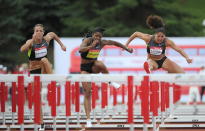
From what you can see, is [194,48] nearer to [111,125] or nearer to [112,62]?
[112,62]

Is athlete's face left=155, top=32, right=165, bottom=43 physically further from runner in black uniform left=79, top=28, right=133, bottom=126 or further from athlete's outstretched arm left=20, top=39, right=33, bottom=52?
athlete's outstretched arm left=20, top=39, right=33, bottom=52

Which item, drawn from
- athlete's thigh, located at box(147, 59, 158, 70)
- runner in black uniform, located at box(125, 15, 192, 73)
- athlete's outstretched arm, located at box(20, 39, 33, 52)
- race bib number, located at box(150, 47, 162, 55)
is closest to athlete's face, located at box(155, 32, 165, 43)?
runner in black uniform, located at box(125, 15, 192, 73)

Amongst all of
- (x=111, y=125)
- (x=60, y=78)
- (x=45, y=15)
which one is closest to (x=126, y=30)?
(x=45, y=15)

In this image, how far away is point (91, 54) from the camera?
49.1 feet

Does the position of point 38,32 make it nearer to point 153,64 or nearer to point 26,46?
point 26,46

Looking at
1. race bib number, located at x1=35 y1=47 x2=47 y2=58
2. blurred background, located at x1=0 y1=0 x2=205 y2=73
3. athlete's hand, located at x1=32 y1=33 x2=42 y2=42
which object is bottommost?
race bib number, located at x1=35 y1=47 x2=47 y2=58

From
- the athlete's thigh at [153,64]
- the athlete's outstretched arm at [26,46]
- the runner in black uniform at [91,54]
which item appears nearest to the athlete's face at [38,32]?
the athlete's outstretched arm at [26,46]

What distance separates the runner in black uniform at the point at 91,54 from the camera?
14.6 m

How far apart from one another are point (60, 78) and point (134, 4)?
Result: 3413 centimetres

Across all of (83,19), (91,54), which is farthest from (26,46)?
(83,19)

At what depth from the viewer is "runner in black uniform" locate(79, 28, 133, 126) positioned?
1455cm

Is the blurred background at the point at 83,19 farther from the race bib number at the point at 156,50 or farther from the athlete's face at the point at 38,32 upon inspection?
the athlete's face at the point at 38,32

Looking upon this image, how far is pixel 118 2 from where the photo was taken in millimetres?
46125

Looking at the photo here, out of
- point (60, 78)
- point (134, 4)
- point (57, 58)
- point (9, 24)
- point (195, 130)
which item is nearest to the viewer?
point (60, 78)
